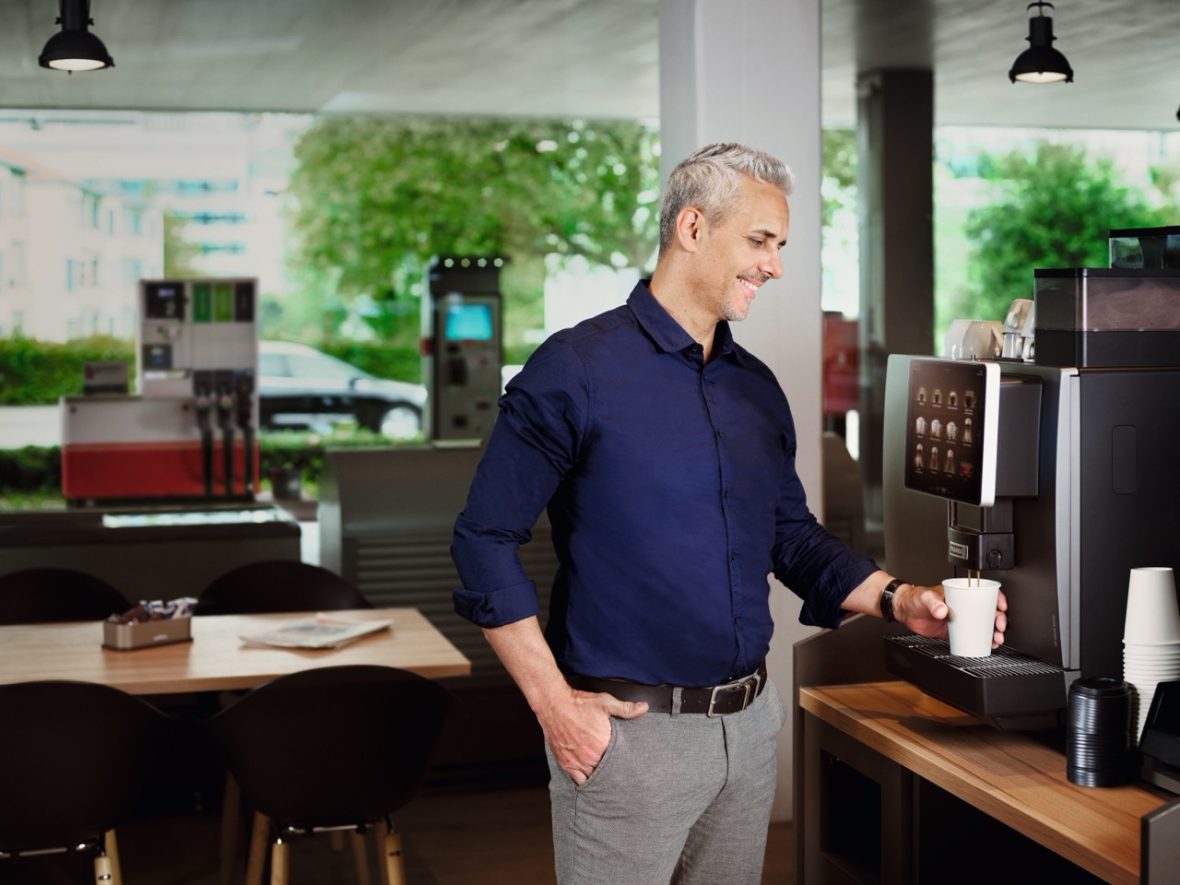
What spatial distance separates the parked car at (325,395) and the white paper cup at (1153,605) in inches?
521

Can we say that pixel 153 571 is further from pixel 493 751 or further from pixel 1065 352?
pixel 1065 352

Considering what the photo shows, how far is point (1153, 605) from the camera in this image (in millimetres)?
2104

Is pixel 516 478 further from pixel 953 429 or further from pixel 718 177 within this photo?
pixel 953 429

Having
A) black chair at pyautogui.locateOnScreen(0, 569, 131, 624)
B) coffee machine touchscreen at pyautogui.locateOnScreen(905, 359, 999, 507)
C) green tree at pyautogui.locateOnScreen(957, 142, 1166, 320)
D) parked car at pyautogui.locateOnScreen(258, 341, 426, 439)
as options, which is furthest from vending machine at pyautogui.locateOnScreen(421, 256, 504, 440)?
coffee machine touchscreen at pyautogui.locateOnScreen(905, 359, 999, 507)

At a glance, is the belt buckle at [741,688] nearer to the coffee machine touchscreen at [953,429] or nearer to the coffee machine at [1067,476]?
the coffee machine at [1067,476]

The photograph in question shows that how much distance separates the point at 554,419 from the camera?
217cm

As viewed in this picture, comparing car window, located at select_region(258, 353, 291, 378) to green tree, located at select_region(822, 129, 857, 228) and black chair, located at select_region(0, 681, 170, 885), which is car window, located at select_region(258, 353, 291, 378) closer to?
green tree, located at select_region(822, 129, 857, 228)

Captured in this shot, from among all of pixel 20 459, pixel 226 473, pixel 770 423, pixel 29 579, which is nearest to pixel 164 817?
pixel 29 579

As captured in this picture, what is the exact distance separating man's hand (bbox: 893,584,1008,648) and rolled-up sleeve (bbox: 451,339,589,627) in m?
0.59

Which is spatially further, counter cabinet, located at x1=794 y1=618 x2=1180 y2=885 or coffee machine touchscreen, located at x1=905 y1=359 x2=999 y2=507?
coffee machine touchscreen, located at x1=905 y1=359 x2=999 y2=507

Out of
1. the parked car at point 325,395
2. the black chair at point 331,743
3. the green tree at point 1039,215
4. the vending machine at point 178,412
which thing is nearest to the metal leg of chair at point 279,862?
the black chair at point 331,743

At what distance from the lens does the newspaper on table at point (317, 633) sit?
3.84 m

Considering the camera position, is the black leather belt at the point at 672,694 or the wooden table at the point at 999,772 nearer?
the wooden table at the point at 999,772

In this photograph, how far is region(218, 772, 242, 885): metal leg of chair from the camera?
13.0 ft
